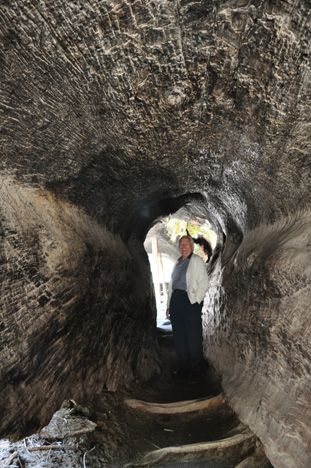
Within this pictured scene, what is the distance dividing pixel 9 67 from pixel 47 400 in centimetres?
220

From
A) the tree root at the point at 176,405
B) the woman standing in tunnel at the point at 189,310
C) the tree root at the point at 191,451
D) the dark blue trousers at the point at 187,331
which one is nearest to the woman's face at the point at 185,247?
the woman standing in tunnel at the point at 189,310

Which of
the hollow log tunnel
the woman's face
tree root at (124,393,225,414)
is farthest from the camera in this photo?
the woman's face

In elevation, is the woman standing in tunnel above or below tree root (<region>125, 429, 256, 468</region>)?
above

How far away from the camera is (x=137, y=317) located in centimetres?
446

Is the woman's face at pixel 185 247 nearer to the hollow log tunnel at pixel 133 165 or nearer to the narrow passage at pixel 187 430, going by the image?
the hollow log tunnel at pixel 133 165

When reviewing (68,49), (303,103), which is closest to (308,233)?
(303,103)

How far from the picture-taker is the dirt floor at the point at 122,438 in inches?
89.5

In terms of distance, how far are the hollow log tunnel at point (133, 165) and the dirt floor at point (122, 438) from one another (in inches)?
7.0

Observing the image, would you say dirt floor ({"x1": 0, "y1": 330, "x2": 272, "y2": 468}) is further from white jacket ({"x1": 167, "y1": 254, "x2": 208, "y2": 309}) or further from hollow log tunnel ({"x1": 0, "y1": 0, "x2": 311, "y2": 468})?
white jacket ({"x1": 167, "y1": 254, "x2": 208, "y2": 309})

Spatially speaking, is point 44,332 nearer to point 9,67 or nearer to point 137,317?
point 9,67

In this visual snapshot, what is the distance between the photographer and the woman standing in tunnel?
4.31 m

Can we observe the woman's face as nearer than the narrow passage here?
No

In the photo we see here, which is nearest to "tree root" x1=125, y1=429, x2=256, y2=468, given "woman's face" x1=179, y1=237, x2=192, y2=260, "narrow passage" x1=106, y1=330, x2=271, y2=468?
"narrow passage" x1=106, y1=330, x2=271, y2=468

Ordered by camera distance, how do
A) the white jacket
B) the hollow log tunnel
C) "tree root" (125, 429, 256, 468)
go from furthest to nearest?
1. the white jacket
2. "tree root" (125, 429, 256, 468)
3. the hollow log tunnel
